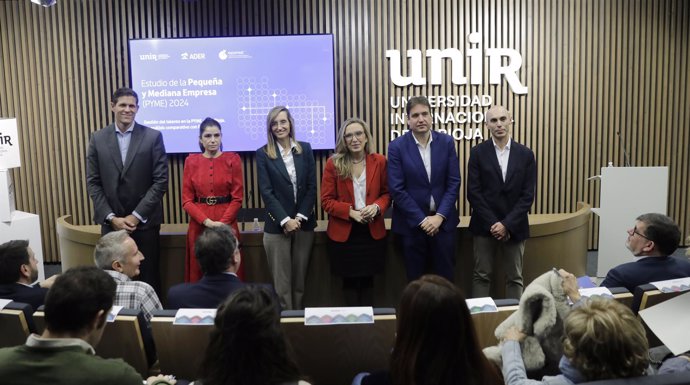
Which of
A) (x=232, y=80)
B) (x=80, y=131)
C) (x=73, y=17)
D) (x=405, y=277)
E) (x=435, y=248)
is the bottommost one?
(x=405, y=277)

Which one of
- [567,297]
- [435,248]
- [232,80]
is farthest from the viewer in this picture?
[232,80]

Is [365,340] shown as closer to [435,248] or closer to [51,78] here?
[435,248]

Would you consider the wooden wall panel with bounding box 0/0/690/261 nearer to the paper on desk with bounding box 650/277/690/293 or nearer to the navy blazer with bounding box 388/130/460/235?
the navy blazer with bounding box 388/130/460/235

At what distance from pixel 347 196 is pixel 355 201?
0.21 feet

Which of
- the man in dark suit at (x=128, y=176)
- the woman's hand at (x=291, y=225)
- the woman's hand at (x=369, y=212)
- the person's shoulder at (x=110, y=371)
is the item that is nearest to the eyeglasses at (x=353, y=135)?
the woman's hand at (x=369, y=212)

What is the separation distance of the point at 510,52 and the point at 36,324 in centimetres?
539

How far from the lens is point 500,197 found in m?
3.80

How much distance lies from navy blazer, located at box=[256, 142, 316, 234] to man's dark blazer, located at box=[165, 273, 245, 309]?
4.34 feet

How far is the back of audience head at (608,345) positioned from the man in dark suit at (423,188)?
6.96 ft

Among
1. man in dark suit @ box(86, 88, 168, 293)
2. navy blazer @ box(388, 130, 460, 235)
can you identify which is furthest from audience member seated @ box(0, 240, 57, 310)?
navy blazer @ box(388, 130, 460, 235)

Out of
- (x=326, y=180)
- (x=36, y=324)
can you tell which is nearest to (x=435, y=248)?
(x=326, y=180)

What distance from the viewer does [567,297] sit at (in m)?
2.08

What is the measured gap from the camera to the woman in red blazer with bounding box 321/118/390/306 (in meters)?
3.80

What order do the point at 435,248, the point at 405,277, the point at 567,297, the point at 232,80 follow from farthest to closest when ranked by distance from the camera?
the point at 232,80 < the point at 405,277 < the point at 435,248 < the point at 567,297
